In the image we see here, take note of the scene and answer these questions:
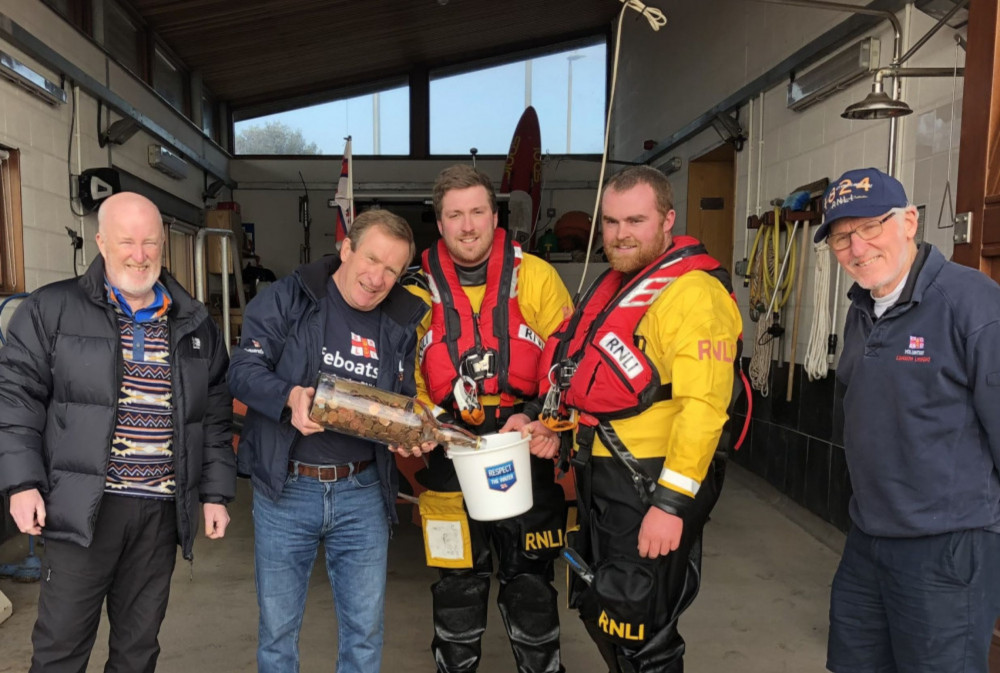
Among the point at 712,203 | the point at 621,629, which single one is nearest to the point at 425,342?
the point at 621,629

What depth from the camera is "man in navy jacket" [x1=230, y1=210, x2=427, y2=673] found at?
1712 millimetres

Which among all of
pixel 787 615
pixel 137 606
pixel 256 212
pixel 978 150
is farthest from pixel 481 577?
pixel 256 212

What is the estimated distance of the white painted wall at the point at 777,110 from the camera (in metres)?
3.21

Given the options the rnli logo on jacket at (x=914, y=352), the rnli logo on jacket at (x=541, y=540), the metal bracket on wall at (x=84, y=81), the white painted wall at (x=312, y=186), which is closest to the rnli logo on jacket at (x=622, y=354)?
the rnli logo on jacket at (x=914, y=352)

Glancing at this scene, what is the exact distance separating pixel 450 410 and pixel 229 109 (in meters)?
8.79

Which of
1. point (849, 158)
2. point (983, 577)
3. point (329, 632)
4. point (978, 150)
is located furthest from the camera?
point (849, 158)

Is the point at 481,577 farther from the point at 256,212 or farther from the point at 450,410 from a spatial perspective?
the point at 256,212

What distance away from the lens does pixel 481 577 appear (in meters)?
2.12

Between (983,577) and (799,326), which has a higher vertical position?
(799,326)

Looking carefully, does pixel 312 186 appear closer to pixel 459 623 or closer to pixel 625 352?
pixel 459 623

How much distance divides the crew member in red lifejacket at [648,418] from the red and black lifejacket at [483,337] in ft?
0.78

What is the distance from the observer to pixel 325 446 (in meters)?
1.75

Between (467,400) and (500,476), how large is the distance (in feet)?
0.91

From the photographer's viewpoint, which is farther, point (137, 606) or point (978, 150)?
point (978, 150)
